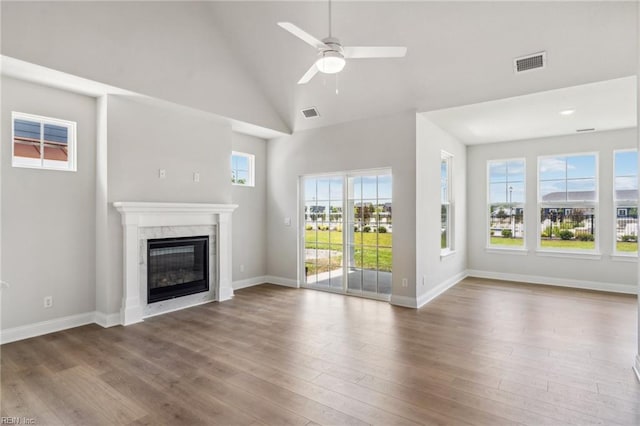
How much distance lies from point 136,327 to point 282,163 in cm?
374

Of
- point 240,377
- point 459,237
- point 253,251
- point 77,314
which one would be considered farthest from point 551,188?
point 77,314

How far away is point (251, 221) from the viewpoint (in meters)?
6.55

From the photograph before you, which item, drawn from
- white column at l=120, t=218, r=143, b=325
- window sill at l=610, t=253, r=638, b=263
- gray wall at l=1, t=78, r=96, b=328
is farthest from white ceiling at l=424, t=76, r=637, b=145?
gray wall at l=1, t=78, r=96, b=328

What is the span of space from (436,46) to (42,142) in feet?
15.9

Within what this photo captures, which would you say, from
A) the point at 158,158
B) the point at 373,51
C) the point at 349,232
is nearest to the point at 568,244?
the point at 349,232

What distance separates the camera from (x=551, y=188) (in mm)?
6605

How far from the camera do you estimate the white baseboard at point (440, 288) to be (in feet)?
17.0

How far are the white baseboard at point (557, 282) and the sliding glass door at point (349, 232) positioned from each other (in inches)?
121

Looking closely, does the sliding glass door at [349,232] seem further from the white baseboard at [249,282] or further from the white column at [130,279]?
the white column at [130,279]

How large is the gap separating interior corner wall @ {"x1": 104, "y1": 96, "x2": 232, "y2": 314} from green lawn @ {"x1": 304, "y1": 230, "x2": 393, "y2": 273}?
1765 millimetres

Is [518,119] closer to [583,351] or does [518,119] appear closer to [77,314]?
[583,351]

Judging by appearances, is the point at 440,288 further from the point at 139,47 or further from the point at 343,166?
the point at 139,47

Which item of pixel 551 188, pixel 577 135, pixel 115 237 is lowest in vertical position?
pixel 115 237

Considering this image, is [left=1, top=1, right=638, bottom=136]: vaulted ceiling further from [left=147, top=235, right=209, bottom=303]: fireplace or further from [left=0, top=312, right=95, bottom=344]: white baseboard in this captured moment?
[left=0, top=312, right=95, bottom=344]: white baseboard
